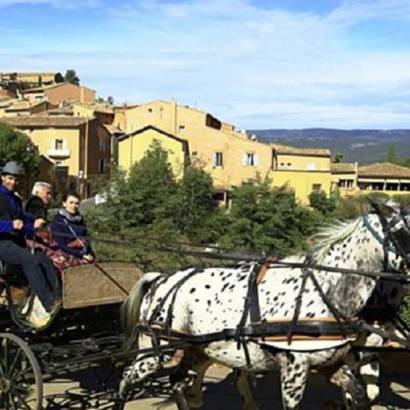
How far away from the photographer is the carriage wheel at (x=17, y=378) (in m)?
7.16

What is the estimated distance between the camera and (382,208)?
19.7ft

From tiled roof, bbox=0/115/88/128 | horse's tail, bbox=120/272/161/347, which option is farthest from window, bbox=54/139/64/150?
horse's tail, bbox=120/272/161/347

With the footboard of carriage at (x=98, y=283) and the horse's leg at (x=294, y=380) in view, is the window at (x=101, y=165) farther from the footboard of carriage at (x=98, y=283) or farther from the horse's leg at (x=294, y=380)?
the horse's leg at (x=294, y=380)

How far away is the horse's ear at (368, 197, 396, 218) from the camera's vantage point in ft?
19.7

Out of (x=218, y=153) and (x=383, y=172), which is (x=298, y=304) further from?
(x=383, y=172)

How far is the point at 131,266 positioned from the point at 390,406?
269cm

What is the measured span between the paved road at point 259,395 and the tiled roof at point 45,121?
58595 mm

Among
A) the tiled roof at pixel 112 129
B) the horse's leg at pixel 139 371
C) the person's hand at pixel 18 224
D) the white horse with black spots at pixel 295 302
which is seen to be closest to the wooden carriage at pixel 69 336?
the horse's leg at pixel 139 371

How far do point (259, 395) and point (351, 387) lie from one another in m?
2.43

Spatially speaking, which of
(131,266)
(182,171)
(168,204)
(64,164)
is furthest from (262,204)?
(131,266)

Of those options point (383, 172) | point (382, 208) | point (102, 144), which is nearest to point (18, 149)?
point (102, 144)

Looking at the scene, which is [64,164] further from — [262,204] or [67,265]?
[67,265]

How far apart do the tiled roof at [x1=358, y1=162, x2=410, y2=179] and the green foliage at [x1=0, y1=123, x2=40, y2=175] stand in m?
32.7

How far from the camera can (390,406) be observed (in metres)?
7.86
